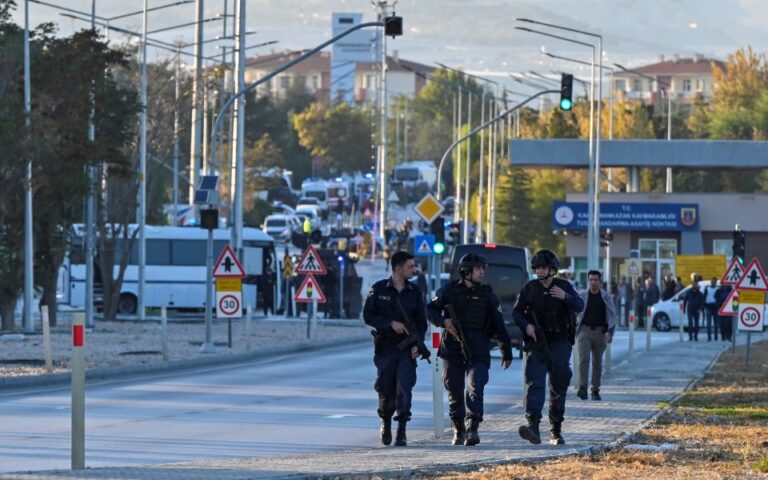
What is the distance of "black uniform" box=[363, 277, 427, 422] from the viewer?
648 inches

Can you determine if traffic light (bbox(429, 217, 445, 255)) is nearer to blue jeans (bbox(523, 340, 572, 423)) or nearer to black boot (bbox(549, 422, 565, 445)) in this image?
blue jeans (bbox(523, 340, 572, 423))

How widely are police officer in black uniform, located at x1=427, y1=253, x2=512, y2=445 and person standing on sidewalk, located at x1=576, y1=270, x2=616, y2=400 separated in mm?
7375

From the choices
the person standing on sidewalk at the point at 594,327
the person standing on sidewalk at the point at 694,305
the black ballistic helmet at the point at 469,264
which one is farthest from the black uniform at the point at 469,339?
the person standing on sidewalk at the point at 694,305

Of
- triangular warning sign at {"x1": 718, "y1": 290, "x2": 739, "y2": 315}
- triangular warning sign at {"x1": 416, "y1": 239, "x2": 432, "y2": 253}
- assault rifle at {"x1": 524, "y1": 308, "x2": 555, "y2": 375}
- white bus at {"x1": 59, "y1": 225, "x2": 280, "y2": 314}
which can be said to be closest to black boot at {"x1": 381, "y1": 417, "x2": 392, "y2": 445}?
assault rifle at {"x1": 524, "y1": 308, "x2": 555, "y2": 375}

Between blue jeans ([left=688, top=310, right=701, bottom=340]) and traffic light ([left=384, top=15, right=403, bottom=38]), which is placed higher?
traffic light ([left=384, top=15, right=403, bottom=38])

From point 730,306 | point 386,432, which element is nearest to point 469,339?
point 386,432

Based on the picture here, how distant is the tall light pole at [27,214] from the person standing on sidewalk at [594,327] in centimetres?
1741

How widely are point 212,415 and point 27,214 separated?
2078 centimetres

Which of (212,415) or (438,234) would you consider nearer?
(212,415)

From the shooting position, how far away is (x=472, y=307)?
54.1 feet

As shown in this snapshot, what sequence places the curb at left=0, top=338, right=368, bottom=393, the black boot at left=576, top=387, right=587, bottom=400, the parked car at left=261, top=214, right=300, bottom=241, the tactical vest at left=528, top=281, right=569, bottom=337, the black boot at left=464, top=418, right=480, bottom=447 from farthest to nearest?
the parked car at left=261, top=214, right=300, bottom=241, the curb at left=0, top=338, right=368, bottom=393, the black boot at left=576, top=387, right=587, bottom=400, the tactical vest at left=528, top=281, right=569, bottom=337, the black boot at left=464, top=418, right=480, bottom=447

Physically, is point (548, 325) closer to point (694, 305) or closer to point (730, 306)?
point (730, 306)

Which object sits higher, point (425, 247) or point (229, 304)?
point (425, 247)

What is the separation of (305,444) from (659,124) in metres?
103
